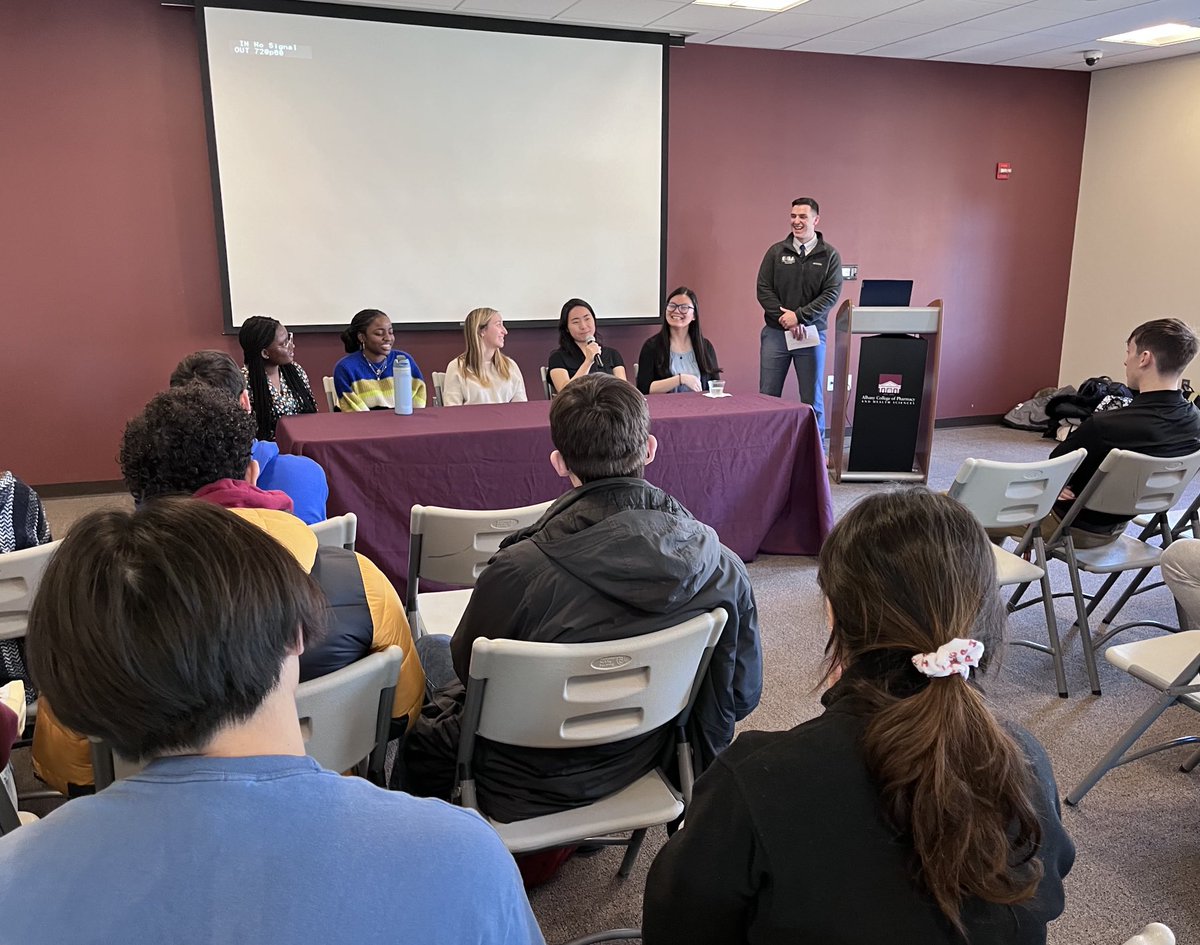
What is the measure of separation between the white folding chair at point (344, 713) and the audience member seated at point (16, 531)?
0.86 metres

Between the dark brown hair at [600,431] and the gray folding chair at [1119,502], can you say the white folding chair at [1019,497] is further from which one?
the dark brown hair at [600,431]

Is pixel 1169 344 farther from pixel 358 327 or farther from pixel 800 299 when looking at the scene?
pixel 358 327

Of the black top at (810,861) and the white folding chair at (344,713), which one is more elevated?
the black top at (810,861)

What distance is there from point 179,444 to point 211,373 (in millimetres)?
1243

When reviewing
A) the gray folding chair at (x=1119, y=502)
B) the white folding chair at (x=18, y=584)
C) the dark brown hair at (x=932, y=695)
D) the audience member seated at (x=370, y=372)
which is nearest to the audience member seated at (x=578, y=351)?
the audience member seated at (x=370, y=372)

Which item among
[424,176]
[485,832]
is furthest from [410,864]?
[424,176]

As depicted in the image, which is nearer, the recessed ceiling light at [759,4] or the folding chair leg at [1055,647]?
the folding chair leg at [1055,647]

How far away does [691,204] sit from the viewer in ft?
19.6

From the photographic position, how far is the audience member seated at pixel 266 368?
381cm

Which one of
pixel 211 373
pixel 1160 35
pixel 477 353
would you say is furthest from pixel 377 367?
pixel 1160 35

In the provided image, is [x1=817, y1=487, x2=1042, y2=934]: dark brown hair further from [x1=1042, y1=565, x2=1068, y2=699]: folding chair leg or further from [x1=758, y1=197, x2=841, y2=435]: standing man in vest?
[x1=758, y1=197, x2=841, y2=435]: standing man in vest

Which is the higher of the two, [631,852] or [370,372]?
[370,372]

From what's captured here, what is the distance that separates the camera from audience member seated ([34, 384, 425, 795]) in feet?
4.85

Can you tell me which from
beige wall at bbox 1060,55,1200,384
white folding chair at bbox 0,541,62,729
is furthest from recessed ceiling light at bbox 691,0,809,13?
white folding chair at bbox 0,541,62,729
